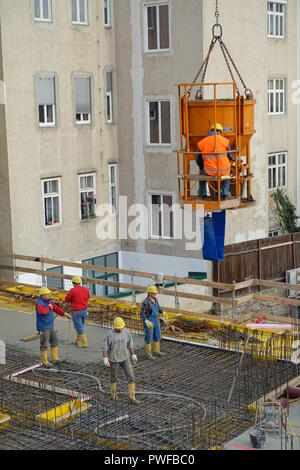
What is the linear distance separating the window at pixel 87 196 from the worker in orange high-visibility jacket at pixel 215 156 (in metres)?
11.0

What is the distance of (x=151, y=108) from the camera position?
2939cm

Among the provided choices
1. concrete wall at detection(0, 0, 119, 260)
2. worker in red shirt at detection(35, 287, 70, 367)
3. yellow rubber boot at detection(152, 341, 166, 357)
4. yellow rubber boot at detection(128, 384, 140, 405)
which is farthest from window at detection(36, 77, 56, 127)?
yellow rubber boot at detection(128, 384, 140, 405)

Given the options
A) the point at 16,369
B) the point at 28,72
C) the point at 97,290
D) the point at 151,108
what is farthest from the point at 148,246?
the point at 16,369

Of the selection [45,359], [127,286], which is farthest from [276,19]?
[45,359]

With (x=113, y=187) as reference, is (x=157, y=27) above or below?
above

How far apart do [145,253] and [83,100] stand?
19.9 feet

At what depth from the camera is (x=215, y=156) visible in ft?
59.8

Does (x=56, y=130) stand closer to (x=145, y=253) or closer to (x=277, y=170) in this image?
(x=145, y=253)

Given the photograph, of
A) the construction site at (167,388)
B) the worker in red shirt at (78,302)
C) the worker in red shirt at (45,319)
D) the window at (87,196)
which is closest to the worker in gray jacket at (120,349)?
the construction site at (167,388)

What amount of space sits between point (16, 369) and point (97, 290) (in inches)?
473

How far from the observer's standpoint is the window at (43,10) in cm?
2662

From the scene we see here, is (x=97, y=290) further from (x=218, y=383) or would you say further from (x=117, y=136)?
(x=218, y=383)

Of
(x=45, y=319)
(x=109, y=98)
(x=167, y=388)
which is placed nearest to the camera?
(x=167, y=388)

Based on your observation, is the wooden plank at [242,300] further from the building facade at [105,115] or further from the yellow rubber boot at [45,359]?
the building facade at [105,115]
